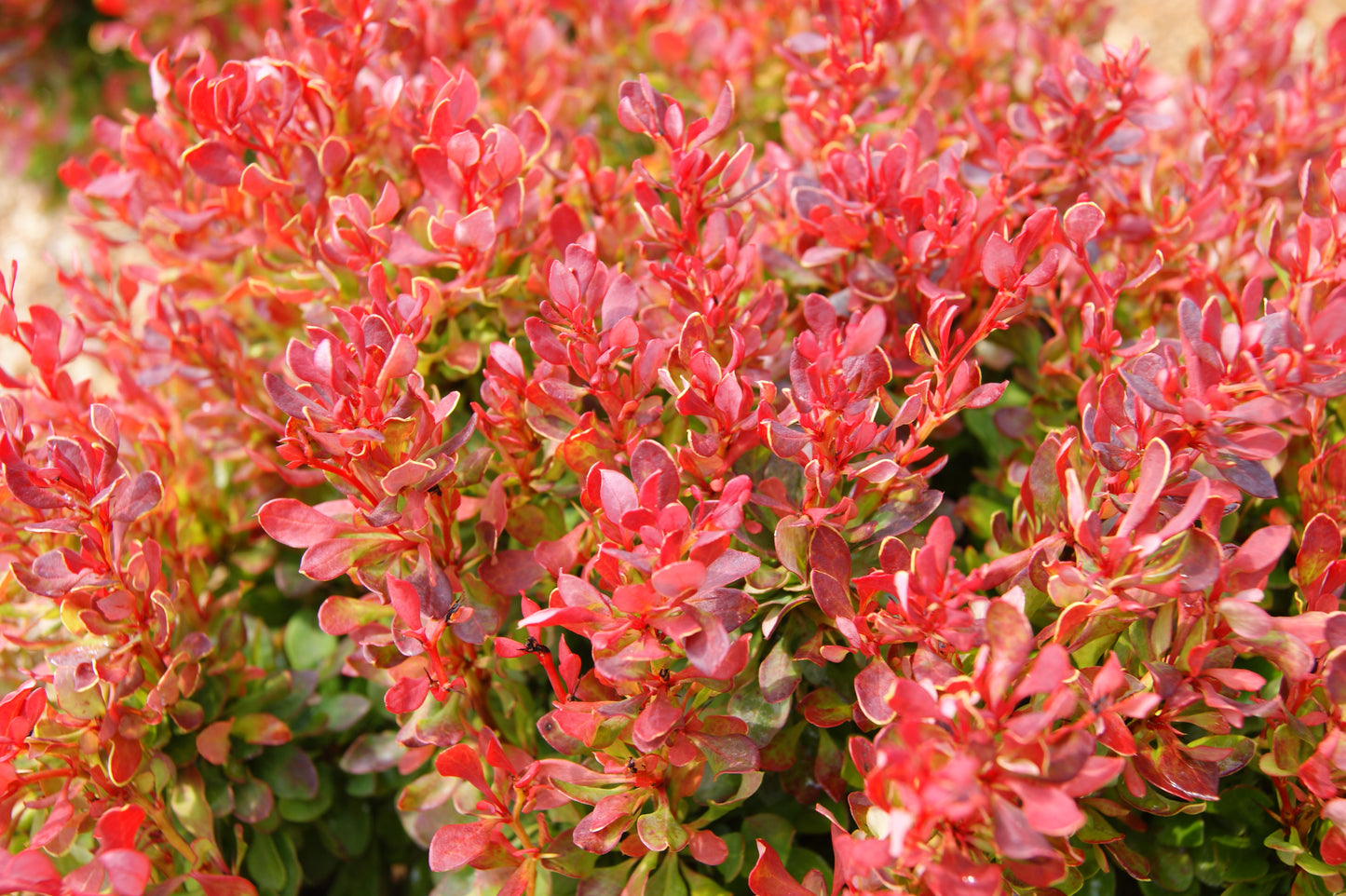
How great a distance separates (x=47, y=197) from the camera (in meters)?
4.26

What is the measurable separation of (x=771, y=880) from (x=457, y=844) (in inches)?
14.5

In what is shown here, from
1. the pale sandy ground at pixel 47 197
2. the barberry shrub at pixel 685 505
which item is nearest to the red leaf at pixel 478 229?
the barberry shrub at pixel 685 505

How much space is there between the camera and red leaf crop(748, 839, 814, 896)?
3.52 feet

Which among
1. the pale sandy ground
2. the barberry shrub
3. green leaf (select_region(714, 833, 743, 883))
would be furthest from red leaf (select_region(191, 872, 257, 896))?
the pale sandy ground

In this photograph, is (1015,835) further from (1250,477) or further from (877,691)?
(1250,477)

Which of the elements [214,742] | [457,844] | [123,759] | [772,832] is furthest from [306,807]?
[772,832]

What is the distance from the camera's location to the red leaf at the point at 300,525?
44.8 inches

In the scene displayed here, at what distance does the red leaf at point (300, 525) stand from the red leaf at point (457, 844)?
0.37 metres

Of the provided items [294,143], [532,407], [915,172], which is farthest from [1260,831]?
[294,143]

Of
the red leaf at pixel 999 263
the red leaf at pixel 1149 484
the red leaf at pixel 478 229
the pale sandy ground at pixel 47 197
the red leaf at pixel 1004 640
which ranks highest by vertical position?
the red leaf at pixel 999 263

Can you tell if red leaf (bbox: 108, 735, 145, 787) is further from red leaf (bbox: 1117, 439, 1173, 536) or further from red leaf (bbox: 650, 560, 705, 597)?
red leaf (bbox: 1117, 439, 1173, 536)

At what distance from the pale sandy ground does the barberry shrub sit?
110 inches

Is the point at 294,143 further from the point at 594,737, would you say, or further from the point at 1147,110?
the point at 1147,110

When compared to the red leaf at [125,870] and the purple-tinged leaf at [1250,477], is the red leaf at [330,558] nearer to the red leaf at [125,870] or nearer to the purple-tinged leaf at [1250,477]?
the red leaf at [125,870]
